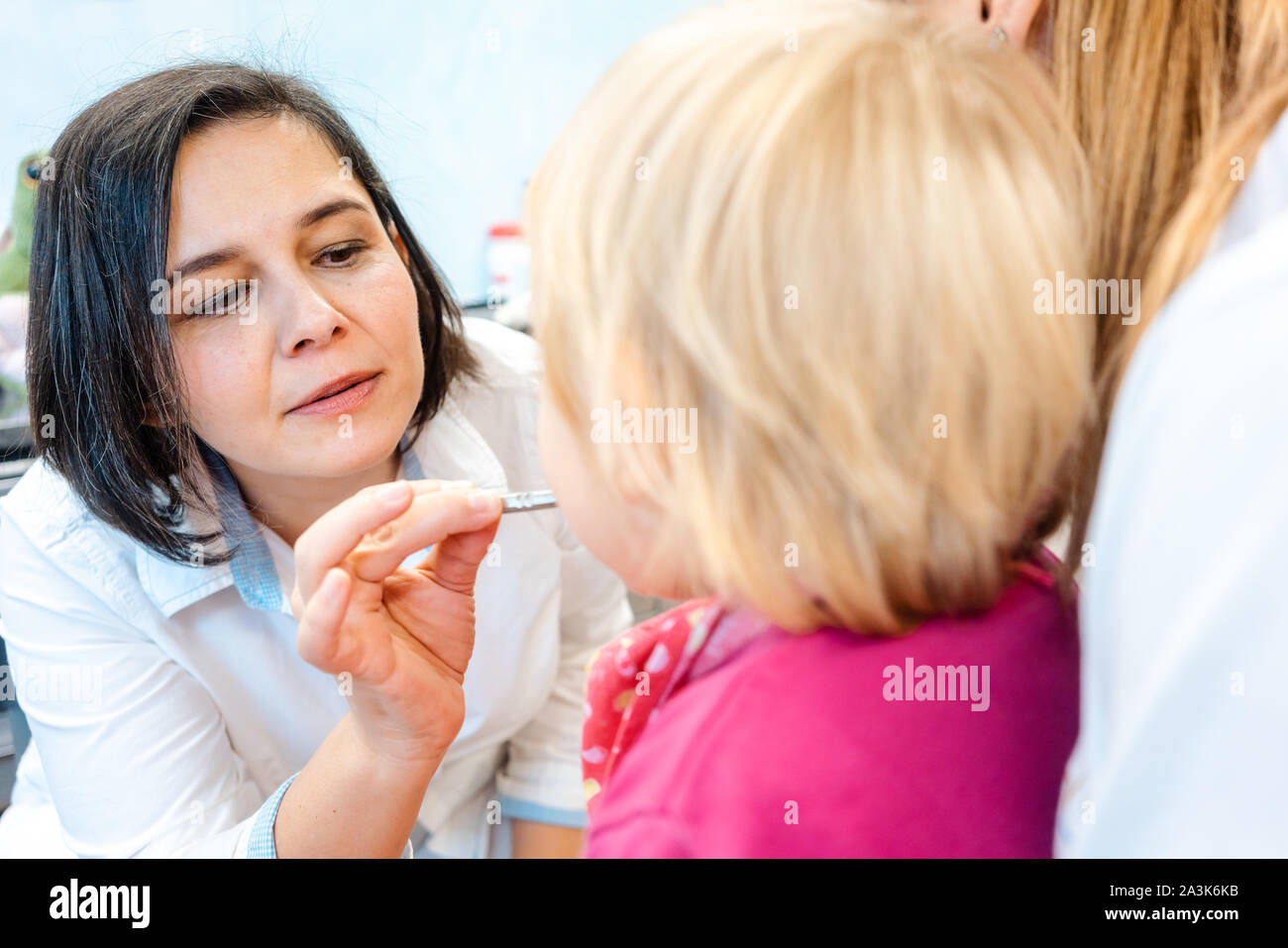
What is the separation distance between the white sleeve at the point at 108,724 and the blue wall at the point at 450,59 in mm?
677

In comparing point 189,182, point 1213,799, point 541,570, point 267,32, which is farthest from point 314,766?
point 267,32

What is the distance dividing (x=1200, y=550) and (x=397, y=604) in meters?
0.54

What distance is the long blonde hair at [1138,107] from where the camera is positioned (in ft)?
1.86

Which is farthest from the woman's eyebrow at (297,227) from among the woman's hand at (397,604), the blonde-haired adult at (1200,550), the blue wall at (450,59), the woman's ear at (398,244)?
the blonde-haired adult at (1200,550)

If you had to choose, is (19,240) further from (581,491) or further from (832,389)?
(832,389)

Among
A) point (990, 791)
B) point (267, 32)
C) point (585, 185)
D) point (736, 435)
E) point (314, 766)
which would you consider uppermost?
point (267, 32)

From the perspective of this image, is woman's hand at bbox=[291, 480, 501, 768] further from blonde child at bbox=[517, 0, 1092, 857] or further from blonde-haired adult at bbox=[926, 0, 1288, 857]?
blonde-haired adult at bbox=[926, 0, 1288, 857]

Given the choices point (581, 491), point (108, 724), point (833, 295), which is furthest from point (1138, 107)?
point (108, 724)

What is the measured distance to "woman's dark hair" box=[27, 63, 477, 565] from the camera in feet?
2.52

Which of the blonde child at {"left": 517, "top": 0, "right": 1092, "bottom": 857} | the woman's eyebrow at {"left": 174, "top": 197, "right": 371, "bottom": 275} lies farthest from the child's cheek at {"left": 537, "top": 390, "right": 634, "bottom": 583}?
the woman's eyebrow at {"left": 174, "top": 197, "right": 371, "bottom": 275}

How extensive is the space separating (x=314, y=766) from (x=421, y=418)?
0.37 metres

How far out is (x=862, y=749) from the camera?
1.57 ft
